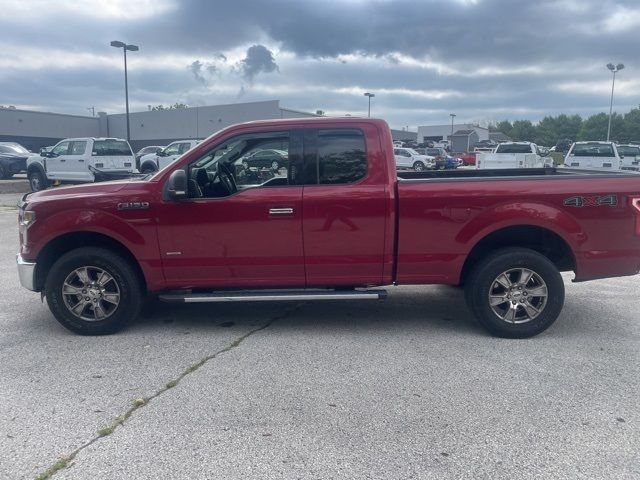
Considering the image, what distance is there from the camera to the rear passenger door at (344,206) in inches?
203

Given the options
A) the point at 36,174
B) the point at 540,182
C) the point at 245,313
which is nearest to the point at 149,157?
the point at 36,174

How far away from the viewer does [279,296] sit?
17.1 feet

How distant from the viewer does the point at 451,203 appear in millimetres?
5148

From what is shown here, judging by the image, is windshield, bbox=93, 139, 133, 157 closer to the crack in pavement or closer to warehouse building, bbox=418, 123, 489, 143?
the crack in pavement

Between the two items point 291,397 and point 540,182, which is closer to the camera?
point 291,397

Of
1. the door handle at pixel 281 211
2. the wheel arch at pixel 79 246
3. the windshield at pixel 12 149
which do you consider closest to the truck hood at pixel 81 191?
the wheel arch at pixel 79 246

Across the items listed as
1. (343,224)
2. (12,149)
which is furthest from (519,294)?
(12,149)

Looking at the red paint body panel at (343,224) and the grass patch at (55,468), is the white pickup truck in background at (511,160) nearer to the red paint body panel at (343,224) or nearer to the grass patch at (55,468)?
the red paint body panel at (343,224)

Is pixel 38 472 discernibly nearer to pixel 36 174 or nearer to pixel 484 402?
pixel 484 402

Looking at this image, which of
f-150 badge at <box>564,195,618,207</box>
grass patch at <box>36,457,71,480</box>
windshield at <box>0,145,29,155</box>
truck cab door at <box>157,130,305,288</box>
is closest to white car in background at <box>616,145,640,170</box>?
f-150 badge at <box>564,195,618,207</box>

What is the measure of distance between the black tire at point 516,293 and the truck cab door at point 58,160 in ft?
60.0

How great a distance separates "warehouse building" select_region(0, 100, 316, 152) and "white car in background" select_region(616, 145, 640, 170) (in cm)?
2916

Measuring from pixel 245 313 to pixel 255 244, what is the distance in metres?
1.25

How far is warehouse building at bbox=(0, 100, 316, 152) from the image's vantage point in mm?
51562
